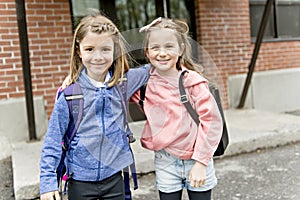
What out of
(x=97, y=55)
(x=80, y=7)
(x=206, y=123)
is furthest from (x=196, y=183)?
(x=80, y=7)

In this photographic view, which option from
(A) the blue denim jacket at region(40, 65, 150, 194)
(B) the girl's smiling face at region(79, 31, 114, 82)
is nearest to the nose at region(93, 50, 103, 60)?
(B) the girl's smiling face at region(79, 31, 114, 82)

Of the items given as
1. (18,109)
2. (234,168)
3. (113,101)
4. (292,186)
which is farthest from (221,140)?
(18,109)

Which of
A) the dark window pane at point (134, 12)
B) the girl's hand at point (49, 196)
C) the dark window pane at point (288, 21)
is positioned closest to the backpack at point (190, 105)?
the girl's hand at point (49, 196)

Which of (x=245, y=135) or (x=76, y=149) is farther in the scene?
(x=245, y=135)

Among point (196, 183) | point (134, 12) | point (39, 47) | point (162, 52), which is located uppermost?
point (134, 12)

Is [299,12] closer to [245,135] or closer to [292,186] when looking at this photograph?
[245,135]

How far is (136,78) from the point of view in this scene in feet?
6.75

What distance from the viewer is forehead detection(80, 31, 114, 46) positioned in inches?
73.2

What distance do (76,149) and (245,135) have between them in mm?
3012

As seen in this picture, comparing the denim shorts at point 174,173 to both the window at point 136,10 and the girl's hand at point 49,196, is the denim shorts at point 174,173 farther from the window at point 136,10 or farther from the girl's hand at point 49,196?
the window at point 136,10

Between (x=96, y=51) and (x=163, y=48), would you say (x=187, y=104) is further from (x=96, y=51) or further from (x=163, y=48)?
(x=96, y=51)

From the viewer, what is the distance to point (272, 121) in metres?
5.29

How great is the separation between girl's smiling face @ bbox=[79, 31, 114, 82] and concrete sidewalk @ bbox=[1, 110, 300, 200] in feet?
2.41

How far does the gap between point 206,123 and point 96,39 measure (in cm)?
68
